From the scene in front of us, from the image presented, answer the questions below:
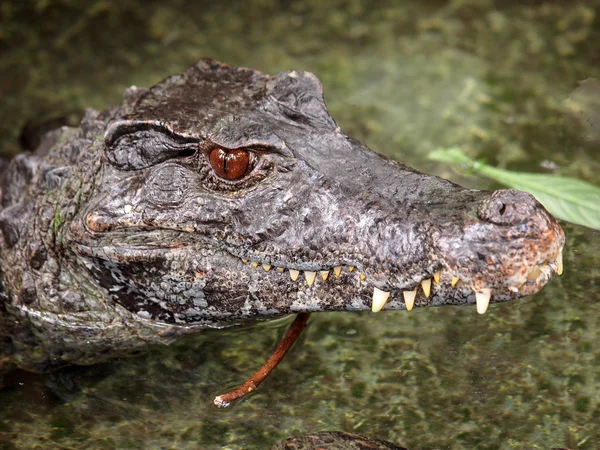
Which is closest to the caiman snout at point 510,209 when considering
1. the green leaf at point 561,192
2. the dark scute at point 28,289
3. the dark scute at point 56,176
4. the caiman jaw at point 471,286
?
the caiman jaw at point 471,286

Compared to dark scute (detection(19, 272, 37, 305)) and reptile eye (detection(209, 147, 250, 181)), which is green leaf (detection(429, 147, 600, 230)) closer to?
reptile eye (detection(209, 147, 250, 181))

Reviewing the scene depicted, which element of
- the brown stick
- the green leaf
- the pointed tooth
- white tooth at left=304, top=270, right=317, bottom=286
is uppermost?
the green leaf

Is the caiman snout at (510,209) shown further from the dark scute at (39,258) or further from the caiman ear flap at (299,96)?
the dark scute at (39,258)

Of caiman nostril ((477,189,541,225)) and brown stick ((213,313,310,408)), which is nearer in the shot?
caiman nostril ((477,189,541,225))

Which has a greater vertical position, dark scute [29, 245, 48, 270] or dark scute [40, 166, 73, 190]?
dark scute [40, 166, 73, 190]

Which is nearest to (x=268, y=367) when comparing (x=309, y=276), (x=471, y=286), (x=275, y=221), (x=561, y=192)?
(x=309, y=276)

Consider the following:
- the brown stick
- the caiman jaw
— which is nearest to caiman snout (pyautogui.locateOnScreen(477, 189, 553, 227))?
the caiman jaw

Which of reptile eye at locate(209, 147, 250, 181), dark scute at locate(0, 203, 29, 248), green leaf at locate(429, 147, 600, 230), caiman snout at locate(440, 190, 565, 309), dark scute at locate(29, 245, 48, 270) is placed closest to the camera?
caiman snout at locate(440, 190, 565, 309)

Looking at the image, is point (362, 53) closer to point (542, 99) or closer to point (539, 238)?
point (542, 99)
